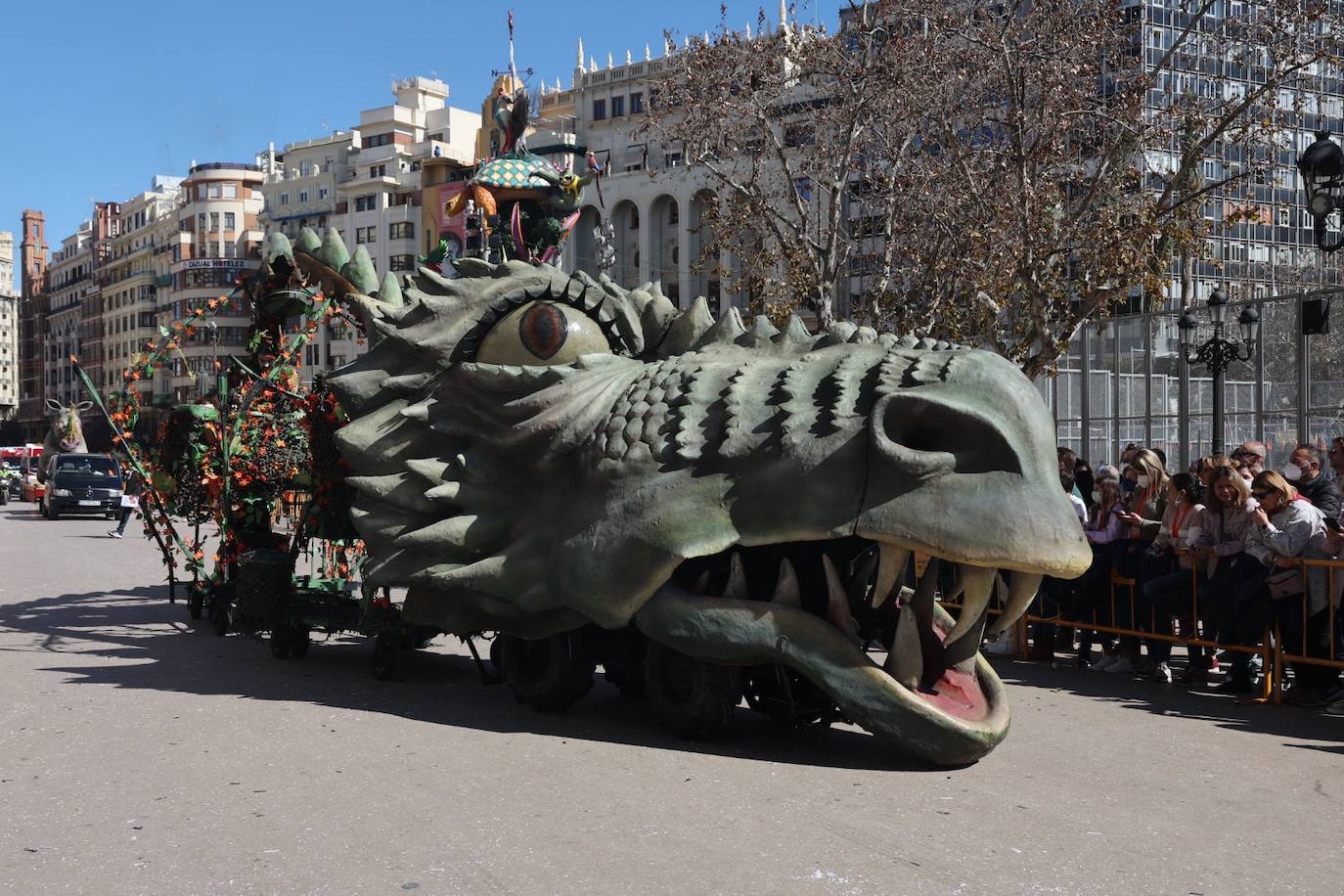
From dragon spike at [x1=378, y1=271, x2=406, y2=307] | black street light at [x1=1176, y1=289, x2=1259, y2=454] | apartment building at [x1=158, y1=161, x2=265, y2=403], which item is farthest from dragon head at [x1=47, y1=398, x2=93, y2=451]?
apartment building at [x1=158, y1=161, x2=265, y2=403]

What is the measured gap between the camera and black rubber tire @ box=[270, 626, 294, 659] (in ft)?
33.3

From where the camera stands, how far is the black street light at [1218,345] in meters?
15.2

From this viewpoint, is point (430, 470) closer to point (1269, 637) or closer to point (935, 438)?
point (935, 438)

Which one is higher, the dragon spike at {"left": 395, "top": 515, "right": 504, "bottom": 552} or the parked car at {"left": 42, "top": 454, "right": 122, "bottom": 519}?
the dragon spike at {"left": 395, "top": 515, "right": 504, "bottom": 552}

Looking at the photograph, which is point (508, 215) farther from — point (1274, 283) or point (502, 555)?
point (1274, 283)

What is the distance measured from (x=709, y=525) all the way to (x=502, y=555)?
4.42ft

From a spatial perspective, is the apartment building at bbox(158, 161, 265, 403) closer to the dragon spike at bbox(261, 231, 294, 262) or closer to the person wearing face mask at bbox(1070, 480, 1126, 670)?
the dragon spike at bbox(261, 231, 294, 262)

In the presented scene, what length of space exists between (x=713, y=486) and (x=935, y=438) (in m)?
1.08

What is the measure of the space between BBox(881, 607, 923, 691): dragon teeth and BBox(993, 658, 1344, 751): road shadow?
2.56 metres

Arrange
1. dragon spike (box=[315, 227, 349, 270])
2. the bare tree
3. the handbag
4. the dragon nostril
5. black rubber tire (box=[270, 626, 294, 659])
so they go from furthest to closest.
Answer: the bare tree
dragon spike (box=[315, 227, 349, 270])
black rubber tire (box=[270, 626, 294, 659])
the handbag
the dragon nostril

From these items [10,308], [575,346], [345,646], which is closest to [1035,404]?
[575,346]

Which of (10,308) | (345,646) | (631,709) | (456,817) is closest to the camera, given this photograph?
(456,817)

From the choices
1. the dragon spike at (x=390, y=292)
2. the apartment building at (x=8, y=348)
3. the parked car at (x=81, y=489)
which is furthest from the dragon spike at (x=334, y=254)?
the apartment building at (x=8, y=348)

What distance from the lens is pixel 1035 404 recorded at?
6402 millimetres
